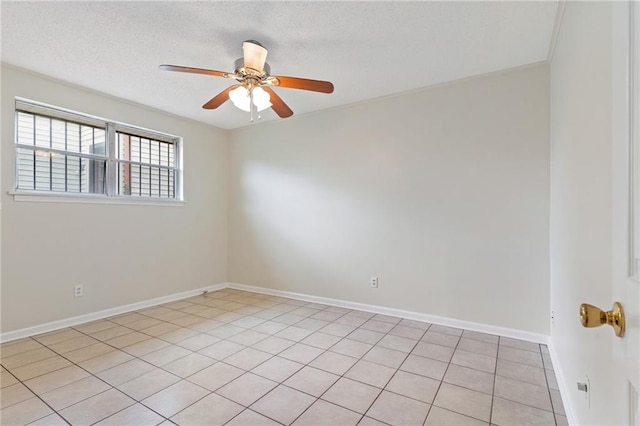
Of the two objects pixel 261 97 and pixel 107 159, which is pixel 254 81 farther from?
pixel 107 159

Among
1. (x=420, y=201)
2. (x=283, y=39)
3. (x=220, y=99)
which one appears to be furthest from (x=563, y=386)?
(x=220, y=99)

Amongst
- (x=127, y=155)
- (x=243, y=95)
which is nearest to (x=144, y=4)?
(x=243, y=95)

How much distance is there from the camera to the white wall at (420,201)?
2.77 m

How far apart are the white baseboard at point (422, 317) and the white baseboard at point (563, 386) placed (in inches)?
12.4

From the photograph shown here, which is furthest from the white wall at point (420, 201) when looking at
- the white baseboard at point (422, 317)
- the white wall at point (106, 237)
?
the white wall at point (106, 237)

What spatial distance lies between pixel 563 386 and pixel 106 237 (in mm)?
4350

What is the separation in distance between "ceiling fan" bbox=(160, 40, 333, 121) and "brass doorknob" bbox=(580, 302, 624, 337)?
6.38 ft

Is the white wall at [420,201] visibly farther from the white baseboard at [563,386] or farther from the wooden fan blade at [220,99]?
the wooden fan blade at [220,99]

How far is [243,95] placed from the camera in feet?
7.98

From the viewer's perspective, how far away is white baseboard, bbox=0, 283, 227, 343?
2.80 metres

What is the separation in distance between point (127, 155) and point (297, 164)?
213 centimetres

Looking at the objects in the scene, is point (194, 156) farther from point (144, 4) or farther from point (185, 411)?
point (185, 411)

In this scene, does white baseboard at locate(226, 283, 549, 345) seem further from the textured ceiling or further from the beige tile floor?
the textured ceiling

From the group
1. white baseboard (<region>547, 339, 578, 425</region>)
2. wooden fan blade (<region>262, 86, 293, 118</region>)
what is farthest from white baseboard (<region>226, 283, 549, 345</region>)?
wooden fan blade (<region>262, 86, 293, 118</region>)
